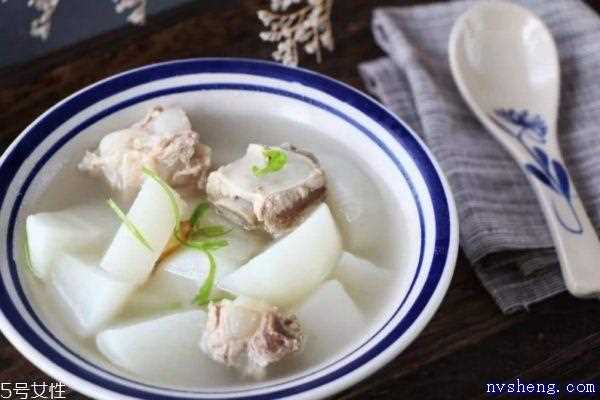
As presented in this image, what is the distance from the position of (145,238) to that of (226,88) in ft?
1.23

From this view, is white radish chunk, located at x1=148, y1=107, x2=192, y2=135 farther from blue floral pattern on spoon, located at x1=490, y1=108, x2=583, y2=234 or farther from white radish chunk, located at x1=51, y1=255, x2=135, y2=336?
blue floral pattern on spoon, located at x1=490, y1=108, x2=583, y2=234

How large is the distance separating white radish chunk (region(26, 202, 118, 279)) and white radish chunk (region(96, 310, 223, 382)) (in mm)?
147

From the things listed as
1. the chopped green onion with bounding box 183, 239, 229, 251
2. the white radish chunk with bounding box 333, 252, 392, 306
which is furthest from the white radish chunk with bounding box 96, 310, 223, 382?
the white radish chunk with bounding box 333, 252, 392, 306

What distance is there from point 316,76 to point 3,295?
0.64 meters

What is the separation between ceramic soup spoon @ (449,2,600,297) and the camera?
145 cm

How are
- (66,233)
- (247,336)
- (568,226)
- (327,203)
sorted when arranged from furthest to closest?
(568,226) → (327,203) → (66,233) → (247,336)

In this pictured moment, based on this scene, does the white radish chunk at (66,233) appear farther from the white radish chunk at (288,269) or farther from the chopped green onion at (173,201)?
the white radish chunk at (288,269)

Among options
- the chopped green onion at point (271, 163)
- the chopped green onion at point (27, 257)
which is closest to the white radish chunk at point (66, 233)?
the chopped green onion at point (27, 257)

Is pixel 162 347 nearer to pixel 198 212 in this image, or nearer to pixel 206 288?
pixel 206 288

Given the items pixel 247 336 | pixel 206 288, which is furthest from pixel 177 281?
pixel 247 336

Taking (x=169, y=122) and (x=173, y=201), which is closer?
(x=173, y=201)

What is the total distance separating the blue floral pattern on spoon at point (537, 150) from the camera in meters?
1.47

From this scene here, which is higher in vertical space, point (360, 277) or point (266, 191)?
point (266, 191)

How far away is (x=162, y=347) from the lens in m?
1.06
